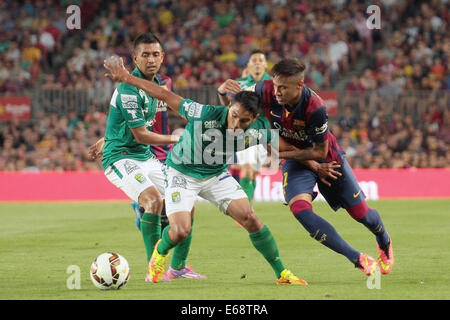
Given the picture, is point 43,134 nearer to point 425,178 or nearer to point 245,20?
point 245,20

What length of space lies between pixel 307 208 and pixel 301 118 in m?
0.90

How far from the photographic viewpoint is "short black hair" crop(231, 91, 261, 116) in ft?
26.1

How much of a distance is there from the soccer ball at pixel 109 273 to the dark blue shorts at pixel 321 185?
6.01 ft

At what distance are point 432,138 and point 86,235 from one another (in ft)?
36.3

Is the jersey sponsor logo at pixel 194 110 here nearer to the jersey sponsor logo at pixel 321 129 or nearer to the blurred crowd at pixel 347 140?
the jersey sponsor logo at pixel 321 129

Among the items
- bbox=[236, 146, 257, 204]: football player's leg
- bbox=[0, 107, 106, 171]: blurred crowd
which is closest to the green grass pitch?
bbox=[236, 146, 257, 204]: football player's leg

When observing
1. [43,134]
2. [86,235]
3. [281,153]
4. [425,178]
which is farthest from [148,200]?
[43,134]

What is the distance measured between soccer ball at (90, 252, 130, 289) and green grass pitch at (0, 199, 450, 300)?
0.33ft

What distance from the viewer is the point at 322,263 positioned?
10.0 metres

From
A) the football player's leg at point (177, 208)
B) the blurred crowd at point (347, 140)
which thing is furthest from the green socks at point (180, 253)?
the blurred crowd at point (347, 140)

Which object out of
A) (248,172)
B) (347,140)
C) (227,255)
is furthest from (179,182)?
(347,140)

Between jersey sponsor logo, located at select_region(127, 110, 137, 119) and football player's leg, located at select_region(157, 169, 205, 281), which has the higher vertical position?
jersey sponsor logo, located at select_region(127, 110, 137, 119)

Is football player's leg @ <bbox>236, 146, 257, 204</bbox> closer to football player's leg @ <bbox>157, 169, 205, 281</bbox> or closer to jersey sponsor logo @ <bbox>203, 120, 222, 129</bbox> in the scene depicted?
football player's leg @ <bbox>157, 169, 205, 281</bbox>

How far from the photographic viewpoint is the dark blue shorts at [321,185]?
8.73 m
